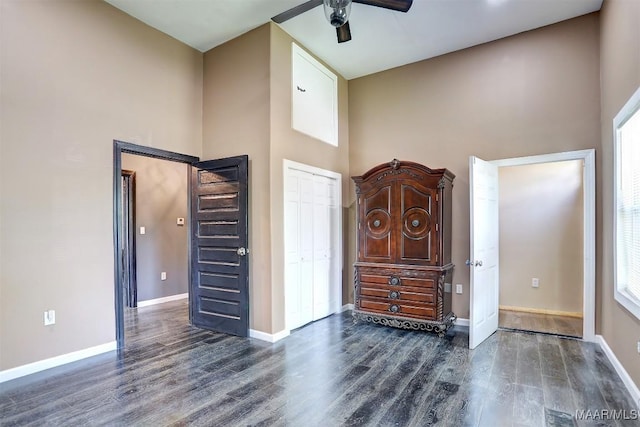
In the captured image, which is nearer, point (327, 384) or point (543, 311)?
point (327, 384)

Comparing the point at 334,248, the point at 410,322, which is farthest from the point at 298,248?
the point at 410,322

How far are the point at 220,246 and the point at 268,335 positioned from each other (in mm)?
1198

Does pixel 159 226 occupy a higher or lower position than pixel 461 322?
higher

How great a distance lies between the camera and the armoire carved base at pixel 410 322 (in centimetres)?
390

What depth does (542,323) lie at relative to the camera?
14.3ft

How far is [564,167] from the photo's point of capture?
4.72 m

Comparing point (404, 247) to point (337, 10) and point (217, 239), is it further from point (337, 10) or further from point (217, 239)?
point (337, 10)

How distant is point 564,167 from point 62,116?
237 inches

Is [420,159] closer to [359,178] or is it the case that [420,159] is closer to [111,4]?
[359,178]

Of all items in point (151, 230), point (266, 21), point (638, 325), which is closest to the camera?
point (638, 325)

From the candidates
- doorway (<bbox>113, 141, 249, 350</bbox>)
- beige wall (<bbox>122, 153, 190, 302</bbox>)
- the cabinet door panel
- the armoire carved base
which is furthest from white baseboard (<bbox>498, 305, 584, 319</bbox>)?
beige wall (<bbox>122, 153, 190, 302</bbox>)

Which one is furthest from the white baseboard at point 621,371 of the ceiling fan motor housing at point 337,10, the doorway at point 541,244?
the ceiling fan motor housing at point 337,10

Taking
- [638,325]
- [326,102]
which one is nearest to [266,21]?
[326,102]

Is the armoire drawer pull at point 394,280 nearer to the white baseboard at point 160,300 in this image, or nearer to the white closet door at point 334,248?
the white closet door at point 334,248
